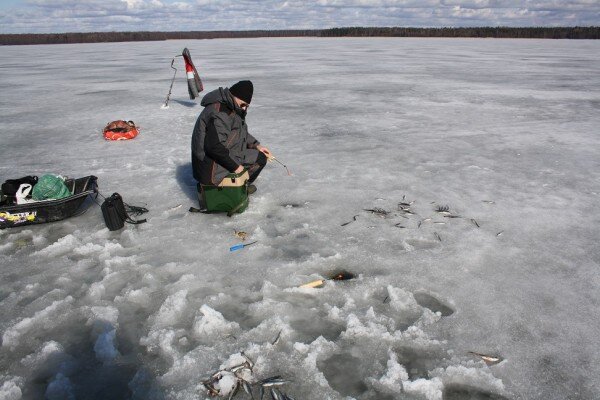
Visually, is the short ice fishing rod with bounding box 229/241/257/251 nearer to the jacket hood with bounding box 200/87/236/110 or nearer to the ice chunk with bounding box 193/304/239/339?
the ice chunk with bounding box 193/304/239/339

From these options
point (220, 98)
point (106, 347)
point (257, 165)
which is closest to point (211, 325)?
point (106, 347)

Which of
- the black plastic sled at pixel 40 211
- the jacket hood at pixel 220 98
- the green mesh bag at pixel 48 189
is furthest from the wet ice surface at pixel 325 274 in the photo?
the jacket hood at pixel 220 98

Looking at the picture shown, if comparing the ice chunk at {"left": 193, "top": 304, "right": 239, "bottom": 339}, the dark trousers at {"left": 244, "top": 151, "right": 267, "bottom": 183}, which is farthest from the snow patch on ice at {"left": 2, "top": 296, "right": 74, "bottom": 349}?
the dark trousers at {"left": 244, "top": 151, "right": 267, "bottom": 183}

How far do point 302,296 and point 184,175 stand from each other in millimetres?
3551

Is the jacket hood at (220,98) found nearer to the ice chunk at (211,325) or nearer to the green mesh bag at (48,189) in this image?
the green mesh bag at (48,189)

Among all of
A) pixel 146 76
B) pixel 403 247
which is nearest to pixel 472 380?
pixel 403 247

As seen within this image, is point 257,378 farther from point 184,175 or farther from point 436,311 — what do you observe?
point 184,175

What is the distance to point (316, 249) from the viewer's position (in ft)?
13.3

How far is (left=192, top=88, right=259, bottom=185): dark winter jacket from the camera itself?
426 cm

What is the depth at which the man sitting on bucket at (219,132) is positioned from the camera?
4.27 meters

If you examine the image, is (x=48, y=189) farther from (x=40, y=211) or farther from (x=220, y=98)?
(x=220, y=98)

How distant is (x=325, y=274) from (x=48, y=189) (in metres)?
3.16

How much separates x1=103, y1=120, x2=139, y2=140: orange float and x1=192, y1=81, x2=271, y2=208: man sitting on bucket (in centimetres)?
444

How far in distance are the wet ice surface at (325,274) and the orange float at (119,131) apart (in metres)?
0.53
